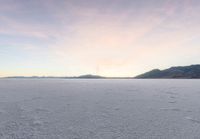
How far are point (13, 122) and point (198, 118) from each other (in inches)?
211

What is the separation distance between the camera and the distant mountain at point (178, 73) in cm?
12544

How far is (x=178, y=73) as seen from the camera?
131000 mm

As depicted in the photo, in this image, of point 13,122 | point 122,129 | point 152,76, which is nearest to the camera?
point 122,129

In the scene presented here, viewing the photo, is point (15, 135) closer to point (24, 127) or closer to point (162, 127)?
point (24, 127)

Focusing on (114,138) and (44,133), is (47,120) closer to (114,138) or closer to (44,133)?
(44,133)

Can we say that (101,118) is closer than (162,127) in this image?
No

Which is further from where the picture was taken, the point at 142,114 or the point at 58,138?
the point at 142,114

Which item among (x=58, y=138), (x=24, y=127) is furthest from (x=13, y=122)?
(x=58, y=138)

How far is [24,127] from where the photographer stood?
4.01m

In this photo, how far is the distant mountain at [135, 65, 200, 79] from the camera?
125 metres

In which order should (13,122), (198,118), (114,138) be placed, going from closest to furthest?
1. (114,138)
2. (13,122)
3. (198,118)

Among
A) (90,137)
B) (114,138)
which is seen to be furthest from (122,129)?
(90,137)

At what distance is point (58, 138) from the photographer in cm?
339

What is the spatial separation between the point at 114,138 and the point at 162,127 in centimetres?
146
